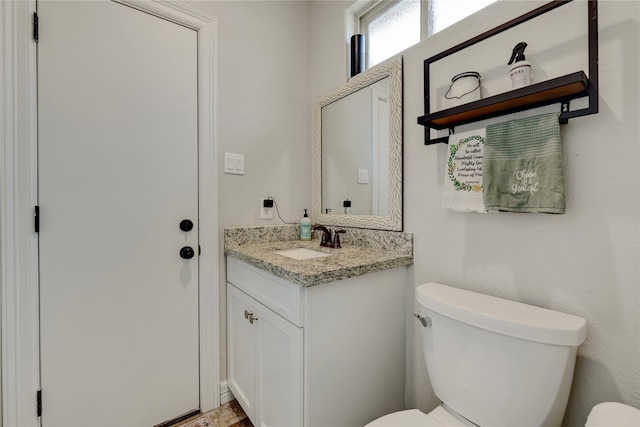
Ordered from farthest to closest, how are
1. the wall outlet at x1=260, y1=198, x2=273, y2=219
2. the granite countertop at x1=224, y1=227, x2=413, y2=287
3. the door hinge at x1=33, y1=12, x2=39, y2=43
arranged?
the wall outlet at x1=260, y1=198, x2=273, y2=219
the door hinge at x1=33, y1=12, x2=39, y2=43
the granite countertop at x1=224, y1=227, x2=413, y2=287

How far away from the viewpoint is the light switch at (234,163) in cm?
154

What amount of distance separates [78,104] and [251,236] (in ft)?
3.15

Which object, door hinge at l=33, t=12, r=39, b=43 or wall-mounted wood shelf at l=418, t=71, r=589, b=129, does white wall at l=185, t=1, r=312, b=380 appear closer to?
door hinge at l=33, t=12, r=39, b=43

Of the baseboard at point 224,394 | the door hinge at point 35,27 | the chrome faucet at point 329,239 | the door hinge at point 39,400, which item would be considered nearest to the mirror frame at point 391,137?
the chrome faucet at point 329,239

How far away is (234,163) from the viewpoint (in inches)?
61.5

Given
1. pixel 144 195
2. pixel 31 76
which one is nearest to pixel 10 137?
pixel 31 76

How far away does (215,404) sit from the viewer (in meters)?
1.50

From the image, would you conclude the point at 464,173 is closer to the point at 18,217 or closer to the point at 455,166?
the point at 455,166

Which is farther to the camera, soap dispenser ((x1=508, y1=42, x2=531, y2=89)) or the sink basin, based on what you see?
the sink basin

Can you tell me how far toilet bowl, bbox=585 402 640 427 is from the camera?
0.59 meters

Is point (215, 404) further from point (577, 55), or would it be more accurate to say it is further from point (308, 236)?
point (577, 55)

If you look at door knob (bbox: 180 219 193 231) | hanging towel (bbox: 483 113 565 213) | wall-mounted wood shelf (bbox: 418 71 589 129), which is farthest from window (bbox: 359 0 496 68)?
door knob (bbox: 180 219 193 231)

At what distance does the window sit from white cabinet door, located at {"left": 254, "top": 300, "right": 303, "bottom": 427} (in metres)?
1.40

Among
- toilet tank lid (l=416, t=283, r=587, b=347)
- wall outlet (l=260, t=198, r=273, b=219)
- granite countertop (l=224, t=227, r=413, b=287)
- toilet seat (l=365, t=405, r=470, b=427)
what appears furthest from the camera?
wall outlet (l=260, t=198, r=273, b=219)
